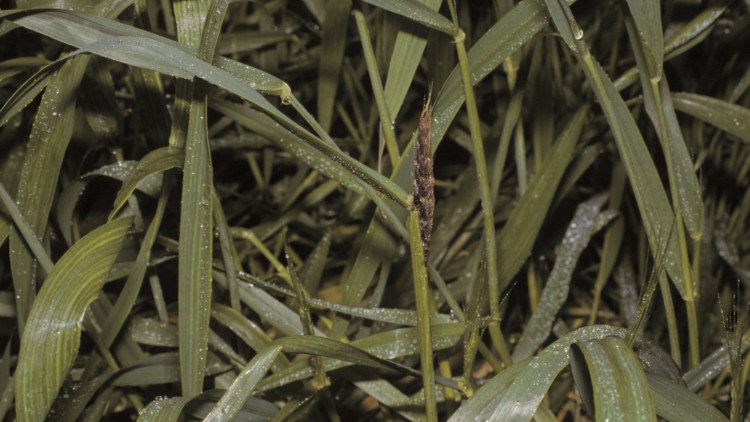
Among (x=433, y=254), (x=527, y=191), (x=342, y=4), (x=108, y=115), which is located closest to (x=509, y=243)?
(x=527, y=191)

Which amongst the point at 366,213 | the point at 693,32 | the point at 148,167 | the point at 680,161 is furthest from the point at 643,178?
the point at 148,167

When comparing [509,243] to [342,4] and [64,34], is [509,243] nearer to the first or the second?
[342,4]

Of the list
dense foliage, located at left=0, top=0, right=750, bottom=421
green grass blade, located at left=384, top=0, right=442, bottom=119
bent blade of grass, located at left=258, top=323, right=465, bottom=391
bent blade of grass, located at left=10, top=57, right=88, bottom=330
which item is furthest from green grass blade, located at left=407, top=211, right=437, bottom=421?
bent blade of grass, located at left=10, top=57, right=88, bottom=330

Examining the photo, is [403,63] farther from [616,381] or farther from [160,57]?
[616,381]

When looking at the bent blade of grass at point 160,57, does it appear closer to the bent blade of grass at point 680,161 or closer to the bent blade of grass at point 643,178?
the bent blade of grass at point 643,178

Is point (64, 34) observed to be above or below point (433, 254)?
above

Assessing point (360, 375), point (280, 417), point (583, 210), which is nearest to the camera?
point (280, 417)

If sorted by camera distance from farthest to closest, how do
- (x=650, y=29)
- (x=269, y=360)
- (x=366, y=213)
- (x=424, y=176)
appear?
(x=366, y=213) < (x=650, y=29) < (x=269, y=360) < (x=424, y=176)
